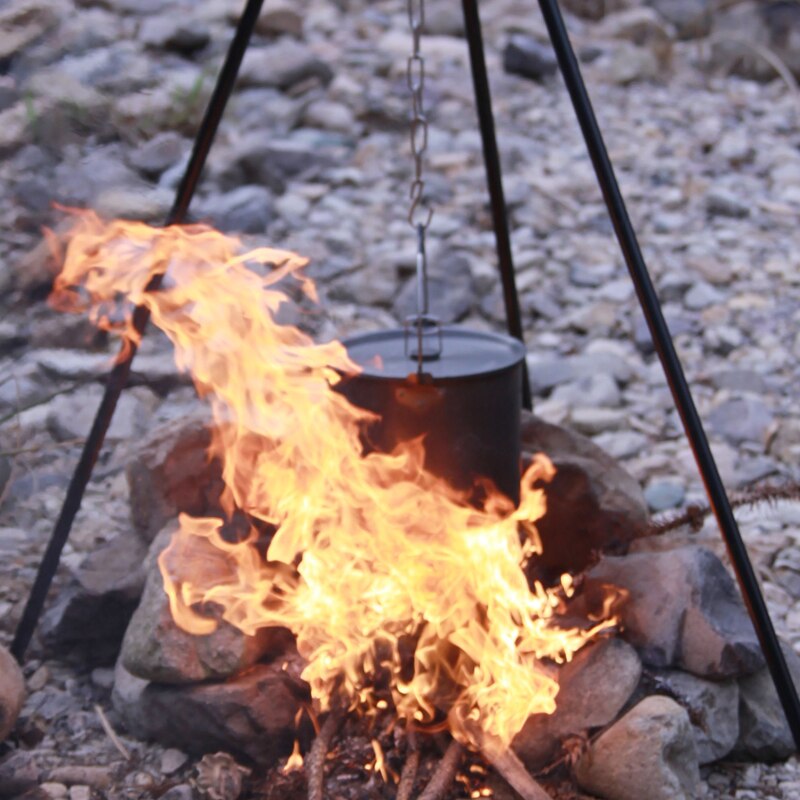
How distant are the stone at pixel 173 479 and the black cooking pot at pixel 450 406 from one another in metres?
0.57

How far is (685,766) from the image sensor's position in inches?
88.5

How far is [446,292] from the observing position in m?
4.82

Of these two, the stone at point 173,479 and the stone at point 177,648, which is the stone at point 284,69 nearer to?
the stone at point 173,479

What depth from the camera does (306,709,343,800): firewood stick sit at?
221cm

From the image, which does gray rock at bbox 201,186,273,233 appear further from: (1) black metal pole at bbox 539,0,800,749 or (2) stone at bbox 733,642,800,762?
(2) stone at bbox 733,642,800,762

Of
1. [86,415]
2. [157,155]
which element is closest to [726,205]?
[157,155]

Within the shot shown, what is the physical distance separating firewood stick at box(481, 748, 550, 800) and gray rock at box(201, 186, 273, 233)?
3.48 metres

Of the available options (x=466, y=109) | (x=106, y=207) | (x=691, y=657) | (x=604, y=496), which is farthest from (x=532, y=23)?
(x=691, y=657)

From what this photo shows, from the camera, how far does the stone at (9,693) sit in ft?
7.72

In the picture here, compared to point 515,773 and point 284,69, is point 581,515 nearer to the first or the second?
point 515,773

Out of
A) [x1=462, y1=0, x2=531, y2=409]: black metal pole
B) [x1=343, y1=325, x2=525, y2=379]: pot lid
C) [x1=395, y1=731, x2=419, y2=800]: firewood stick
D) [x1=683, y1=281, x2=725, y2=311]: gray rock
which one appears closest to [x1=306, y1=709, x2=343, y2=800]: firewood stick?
[x1=395, y1=731, x2=419, y2=800]: firewood stick

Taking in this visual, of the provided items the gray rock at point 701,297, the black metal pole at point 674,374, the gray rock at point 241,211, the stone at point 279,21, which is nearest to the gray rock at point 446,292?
the gray rock at point 241,211

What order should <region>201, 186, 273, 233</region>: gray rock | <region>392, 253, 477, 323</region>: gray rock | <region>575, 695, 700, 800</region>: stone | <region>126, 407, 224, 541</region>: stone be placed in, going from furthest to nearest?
1. <region>201, 186, 273, 233</region>: gray rock
2. <region>392, 253, 477, 323</region>: gray rock
3. <region>126, 407, 224, 541</region>: stone
4. <region>575, 695, 700, 800</region>: stone

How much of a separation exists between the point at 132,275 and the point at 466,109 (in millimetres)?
4097
